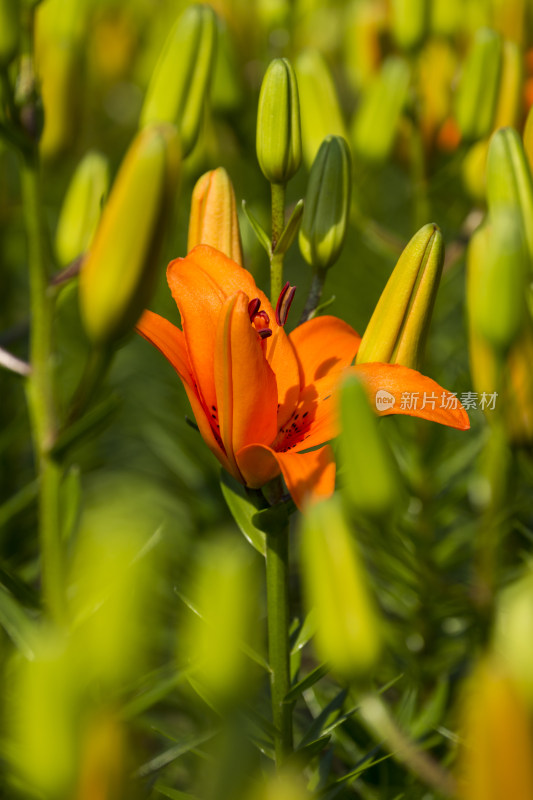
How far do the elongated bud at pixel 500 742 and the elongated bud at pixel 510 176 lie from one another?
0.21 meters

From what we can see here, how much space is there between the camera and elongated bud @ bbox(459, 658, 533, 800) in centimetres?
16

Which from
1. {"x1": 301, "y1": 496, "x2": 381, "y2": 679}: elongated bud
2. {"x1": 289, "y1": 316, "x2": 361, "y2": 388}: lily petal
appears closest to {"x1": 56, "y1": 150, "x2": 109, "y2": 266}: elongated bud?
{"x1": 289, "y1": 316, "x2": 361, "y2": 388}: lily petal

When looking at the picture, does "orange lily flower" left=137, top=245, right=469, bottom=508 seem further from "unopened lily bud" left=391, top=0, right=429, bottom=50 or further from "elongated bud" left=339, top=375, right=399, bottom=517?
"unopened lily bud" left=391, top=0, right=429, bottom=50

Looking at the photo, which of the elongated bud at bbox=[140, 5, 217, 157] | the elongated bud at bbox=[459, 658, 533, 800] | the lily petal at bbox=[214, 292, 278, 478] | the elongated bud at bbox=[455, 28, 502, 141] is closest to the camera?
the elongated bud at bbox=[459, 658, 533, 800]

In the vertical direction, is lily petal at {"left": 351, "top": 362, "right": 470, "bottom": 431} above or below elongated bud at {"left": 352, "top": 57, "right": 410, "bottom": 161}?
below

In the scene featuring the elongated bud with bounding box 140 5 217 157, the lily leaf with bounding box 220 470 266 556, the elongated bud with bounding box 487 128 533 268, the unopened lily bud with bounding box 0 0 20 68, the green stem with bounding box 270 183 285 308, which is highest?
the unopened lily bud with bounding box 0 0 20 68

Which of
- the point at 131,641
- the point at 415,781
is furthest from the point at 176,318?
the point at 131,641

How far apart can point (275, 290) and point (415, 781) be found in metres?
0.24

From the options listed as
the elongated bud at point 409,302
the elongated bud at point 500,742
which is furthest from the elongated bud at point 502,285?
the elongated bud at point 500,742

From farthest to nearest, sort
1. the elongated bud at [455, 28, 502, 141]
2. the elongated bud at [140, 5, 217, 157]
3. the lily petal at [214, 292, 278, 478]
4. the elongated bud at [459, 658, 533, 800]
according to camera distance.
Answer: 1. the elongated bud at [455, 28, 502, 141]
2. the elongated bud at [140, 5, 217, 157]
3. the lily petal at [214, 292, 278, 478]
4. the elongated bud at [459, 658, 533, 800]

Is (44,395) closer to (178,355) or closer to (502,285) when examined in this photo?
(178,355)

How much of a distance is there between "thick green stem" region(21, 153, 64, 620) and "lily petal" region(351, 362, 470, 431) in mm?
137

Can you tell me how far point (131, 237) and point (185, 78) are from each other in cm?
18

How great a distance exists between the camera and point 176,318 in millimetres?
671
